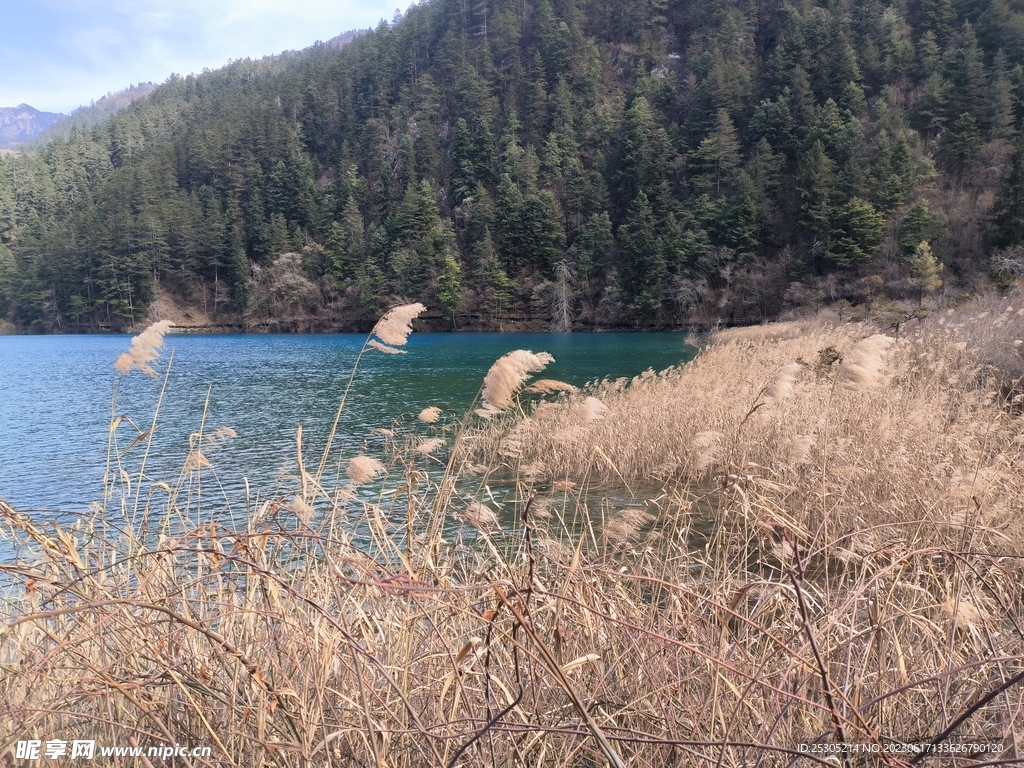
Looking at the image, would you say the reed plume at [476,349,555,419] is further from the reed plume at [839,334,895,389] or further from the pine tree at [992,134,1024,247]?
the pine tree at [992,134,1024,247]

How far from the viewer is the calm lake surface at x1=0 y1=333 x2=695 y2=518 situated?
1068cm

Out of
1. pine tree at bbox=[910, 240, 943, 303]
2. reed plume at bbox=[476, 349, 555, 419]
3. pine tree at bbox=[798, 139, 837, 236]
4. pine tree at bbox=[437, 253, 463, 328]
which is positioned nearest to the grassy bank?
reed plume at bbox=[476, 349, 555, 419]

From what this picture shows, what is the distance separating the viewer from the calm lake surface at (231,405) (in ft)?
35.0

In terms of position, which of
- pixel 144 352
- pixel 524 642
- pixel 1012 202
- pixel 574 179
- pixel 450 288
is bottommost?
pixel 524 642

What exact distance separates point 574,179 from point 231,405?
5575 centimetres

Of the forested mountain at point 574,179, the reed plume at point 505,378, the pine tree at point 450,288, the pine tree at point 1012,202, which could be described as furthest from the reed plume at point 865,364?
the pine tree at point 450,288

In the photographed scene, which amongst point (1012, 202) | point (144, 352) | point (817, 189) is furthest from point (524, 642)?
point (817, 189)

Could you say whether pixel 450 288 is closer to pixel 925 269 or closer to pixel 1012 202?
pixel 925 269

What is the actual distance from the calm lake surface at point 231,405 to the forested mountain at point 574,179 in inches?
828

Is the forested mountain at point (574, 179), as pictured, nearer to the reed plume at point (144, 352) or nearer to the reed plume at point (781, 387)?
A: the reed plume at point (781, 387)

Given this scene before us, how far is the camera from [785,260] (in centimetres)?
5256

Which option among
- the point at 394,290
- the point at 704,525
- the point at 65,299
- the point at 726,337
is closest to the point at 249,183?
the point at 65,299

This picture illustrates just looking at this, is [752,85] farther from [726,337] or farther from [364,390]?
[364,390]

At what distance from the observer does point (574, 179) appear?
67.8 metres
